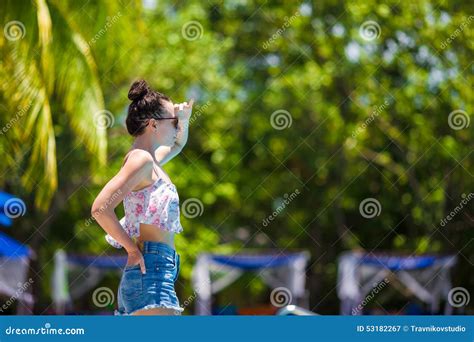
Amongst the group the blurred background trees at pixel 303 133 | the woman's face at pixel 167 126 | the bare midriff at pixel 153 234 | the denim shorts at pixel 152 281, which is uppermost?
the blurred background trees at pixel 303 133

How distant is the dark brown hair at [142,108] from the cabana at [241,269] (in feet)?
38.7

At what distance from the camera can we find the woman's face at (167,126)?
4094 mm

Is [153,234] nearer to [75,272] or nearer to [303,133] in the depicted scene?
[75,272]

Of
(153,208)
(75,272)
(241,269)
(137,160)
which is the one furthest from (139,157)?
(75,272)

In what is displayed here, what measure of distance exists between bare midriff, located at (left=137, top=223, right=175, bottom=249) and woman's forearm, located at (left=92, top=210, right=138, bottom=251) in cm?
6

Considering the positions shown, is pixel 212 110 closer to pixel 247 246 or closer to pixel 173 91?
pixel 173 91

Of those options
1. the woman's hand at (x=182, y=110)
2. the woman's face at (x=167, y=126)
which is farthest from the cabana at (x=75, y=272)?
the woman's face at (x=167, y=126)

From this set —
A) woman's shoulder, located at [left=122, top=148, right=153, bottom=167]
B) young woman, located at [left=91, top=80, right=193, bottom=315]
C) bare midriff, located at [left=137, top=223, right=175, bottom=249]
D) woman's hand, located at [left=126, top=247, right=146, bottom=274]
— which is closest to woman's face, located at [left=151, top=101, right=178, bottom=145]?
young woman, located at [left=91, top=80, right=193, bottom=315]

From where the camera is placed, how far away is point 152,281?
3.85 m

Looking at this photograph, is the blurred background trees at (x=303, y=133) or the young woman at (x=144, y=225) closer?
the young woman at (x=144, y=225)

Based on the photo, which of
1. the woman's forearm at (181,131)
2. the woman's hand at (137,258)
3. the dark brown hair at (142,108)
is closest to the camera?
the woman's hand at (137,258)

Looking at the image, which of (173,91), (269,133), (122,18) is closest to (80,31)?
(122,18)

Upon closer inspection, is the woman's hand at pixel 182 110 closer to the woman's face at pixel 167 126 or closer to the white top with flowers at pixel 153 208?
the woman's face at pixel 167 126

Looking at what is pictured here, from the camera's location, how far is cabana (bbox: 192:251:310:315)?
16.2 metres
